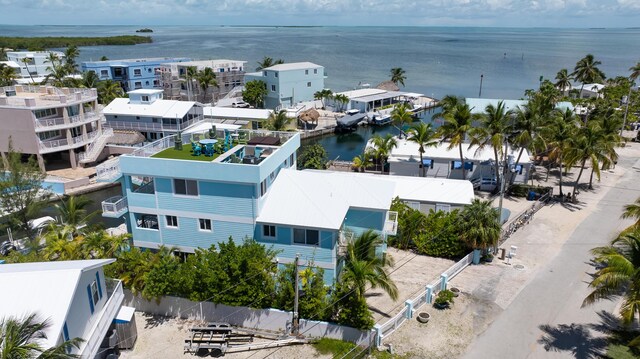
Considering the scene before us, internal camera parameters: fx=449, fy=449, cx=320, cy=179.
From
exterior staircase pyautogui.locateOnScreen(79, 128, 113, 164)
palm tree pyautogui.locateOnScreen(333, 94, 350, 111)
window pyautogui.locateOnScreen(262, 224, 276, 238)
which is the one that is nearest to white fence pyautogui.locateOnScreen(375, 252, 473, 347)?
window pyautogui.locateOnScreen(262, 224, 276, 238)

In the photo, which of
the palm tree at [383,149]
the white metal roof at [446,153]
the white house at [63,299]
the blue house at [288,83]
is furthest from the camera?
the blue house at [288,83]

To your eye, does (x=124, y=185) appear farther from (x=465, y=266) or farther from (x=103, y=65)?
(x=103, y=65)

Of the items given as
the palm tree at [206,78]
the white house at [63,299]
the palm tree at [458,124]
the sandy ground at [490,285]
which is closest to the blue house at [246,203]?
the sandy ground at [490,285]

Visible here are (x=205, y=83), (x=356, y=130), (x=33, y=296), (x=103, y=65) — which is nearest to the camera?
(x=33, y=296)

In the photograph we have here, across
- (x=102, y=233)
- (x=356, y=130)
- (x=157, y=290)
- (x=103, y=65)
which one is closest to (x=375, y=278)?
(x=157, y=290)

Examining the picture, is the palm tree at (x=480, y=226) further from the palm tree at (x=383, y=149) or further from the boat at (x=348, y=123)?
the boat at (x=348, y=123)

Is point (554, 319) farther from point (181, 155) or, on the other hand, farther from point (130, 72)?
point (130, 72)

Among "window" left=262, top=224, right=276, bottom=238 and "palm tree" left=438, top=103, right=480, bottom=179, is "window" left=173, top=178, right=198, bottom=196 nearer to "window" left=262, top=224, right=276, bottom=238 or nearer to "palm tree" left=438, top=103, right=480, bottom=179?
"window" left=262, top=224, right=276, bottom=238
